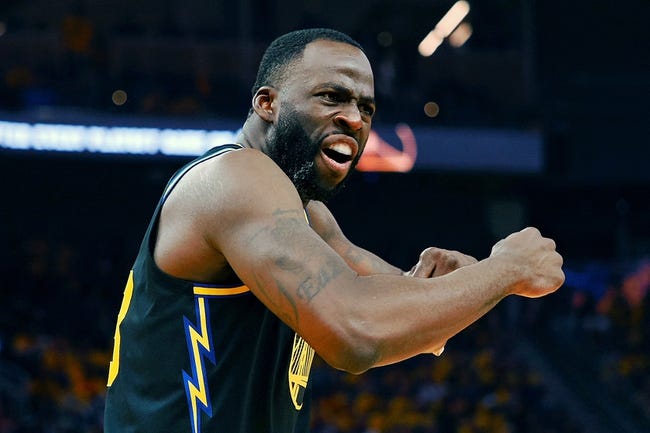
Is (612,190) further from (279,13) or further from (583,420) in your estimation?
(279,13)

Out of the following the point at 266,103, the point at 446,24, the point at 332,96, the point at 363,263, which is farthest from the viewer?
the point at 446,24

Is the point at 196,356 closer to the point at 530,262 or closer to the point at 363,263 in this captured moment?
the point at 530,262

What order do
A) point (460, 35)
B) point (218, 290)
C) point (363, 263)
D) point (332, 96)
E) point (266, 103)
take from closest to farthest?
point (218, 290)
point (332, 96)
point (266, 103)
point (363, 263)
point (460, 35)

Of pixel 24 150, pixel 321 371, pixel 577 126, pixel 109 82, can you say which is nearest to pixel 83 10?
pixel 109 82

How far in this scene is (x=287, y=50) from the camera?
2742mm

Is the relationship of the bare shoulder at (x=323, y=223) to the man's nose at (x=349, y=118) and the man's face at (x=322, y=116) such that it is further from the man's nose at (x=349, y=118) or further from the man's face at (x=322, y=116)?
the man's nose at (x=349, y=118)

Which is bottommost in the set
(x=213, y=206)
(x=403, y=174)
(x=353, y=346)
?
(x=353, y=346)

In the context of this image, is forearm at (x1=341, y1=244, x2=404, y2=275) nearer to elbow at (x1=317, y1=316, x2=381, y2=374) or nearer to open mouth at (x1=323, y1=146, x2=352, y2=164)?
open mouth at (x1=323, y1=146, x2=352, y2=164)

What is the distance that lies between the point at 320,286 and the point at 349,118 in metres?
0.51

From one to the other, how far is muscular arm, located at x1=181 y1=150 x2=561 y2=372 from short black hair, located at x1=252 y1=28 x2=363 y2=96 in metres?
0.37

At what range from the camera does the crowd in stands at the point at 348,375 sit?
1336cm

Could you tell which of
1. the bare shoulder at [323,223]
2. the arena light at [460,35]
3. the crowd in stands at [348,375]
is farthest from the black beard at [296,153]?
the arena light at [460,35]

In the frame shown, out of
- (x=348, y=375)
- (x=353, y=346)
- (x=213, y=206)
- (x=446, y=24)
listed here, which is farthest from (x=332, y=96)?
(x=446, y=24)

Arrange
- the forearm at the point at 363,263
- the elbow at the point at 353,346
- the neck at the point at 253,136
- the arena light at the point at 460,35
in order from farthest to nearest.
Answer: the arena light at the point at 460,35
the forearm at the point at 363,263
the neck at the point at 253,136
the elbow at the point at 353,346
